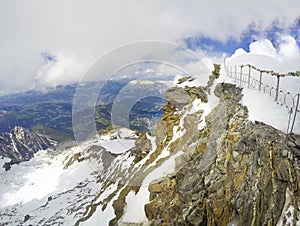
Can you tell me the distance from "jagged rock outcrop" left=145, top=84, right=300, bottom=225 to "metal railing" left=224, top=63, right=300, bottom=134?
71.4 inches

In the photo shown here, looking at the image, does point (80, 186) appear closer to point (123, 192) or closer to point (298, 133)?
point (123, 192)

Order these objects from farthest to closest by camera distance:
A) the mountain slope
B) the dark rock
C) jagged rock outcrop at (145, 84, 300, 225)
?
1. the dark rock
2. the mountain slope
3. jagged rock outcrop at (145, 84, 300, 225)

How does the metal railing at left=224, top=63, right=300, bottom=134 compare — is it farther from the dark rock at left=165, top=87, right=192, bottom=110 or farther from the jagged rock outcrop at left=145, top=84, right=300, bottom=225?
the dark rock at left=165, top=87, right=192, bottom=110

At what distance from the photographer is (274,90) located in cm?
2380

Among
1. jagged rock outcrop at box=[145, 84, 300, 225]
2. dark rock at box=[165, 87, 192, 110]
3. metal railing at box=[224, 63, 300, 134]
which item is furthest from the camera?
dark rock at box=[165, 87, 192, 110]

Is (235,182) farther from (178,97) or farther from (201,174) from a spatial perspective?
(178,97)

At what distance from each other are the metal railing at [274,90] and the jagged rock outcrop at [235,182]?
181 centimetres

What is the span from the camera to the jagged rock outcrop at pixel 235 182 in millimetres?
14812

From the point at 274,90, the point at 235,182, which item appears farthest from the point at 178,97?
the point at 235,182

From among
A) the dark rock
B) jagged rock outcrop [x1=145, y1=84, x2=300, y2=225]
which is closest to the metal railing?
jagged rock outcrop [x1=145, y1=84, x2=300, y2=225]

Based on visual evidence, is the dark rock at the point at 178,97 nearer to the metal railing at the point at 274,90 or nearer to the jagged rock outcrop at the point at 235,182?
the metal railing at the point at 274,90

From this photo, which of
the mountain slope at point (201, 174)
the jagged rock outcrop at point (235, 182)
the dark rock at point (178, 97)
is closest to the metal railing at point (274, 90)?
the mountain slope at point (201, 174)

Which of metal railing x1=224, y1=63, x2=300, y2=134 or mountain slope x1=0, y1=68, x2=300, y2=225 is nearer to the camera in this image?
mountain slope x1=0, y1=68, x2=300, y2=225

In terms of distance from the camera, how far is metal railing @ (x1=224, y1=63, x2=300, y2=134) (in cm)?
1764
